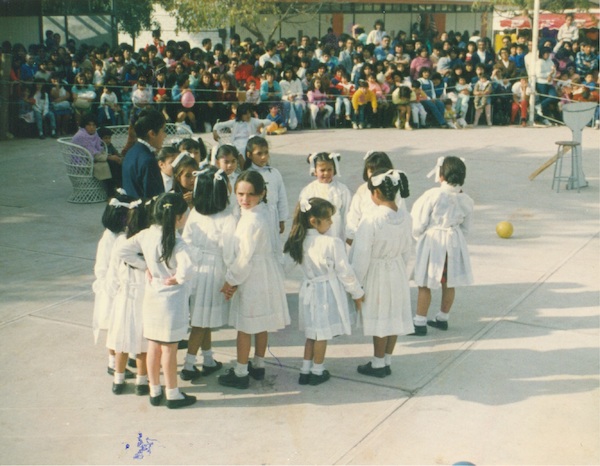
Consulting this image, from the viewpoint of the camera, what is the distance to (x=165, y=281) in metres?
4.84

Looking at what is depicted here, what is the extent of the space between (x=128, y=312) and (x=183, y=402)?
2.04 ft

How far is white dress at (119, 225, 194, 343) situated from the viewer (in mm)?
4816

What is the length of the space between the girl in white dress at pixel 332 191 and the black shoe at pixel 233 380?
1.37 meters

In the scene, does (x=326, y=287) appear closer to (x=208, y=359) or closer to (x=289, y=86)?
(x=208, y=359)

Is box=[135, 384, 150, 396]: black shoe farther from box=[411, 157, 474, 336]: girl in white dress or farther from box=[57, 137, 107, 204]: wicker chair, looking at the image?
box=[57, 137, 107, 204]: wicker chair

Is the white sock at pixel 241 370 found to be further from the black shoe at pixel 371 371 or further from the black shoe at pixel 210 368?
the black shoe at pixel 371 371

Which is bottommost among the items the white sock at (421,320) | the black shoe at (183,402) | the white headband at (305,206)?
the black shoe at (183,402)

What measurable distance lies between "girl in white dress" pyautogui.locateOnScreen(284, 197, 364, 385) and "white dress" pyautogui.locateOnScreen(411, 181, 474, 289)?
110 centimetres

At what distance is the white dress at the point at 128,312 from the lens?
5.04 meters

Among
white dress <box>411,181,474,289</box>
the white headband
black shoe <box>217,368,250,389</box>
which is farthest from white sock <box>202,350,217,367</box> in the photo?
white dress <box>411,181,474,289</box>

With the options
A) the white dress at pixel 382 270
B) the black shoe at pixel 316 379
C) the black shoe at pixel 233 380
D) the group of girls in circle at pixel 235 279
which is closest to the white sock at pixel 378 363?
the group of girls in circle at pixel 235 279

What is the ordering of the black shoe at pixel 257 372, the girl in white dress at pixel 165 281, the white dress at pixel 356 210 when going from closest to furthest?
the girl in white dress at pixel 165 281 → the black shoe at pixel 257 372 → the white dress at pixel 356 210

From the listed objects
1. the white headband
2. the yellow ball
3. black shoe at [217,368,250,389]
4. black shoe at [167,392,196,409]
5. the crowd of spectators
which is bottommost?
black shoe at [167,392,196,409]

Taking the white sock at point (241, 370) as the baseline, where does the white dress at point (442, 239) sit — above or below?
above
